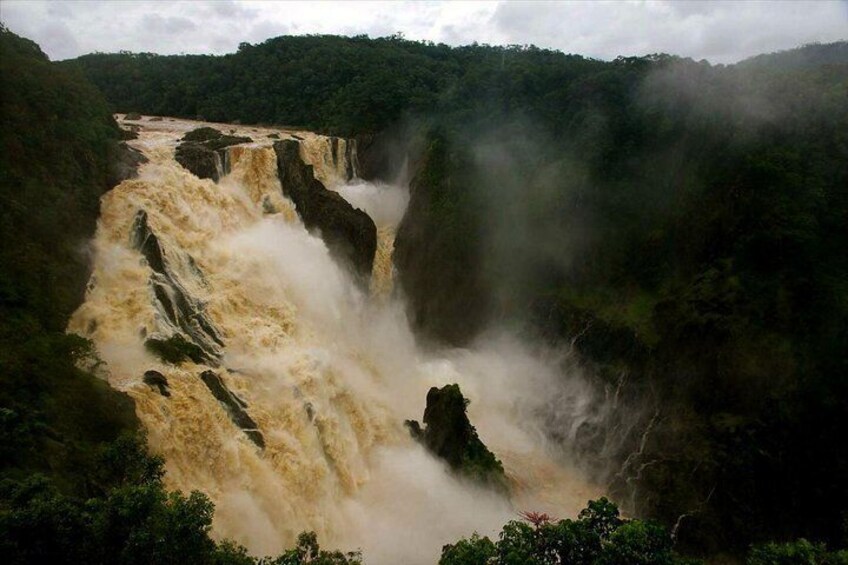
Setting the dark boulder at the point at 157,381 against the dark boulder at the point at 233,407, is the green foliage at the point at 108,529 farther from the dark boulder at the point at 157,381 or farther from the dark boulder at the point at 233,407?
the dark boulder at the point at 233,407

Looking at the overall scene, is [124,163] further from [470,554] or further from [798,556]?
[798,556]

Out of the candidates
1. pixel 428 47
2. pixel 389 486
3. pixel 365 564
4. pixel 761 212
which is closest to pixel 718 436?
pixel 761 212

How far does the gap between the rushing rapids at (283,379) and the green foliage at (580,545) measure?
23.6ft

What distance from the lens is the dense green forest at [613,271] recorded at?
1266 cm

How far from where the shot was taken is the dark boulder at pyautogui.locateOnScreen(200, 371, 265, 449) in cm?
1686

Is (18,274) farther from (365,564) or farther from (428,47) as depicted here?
(428,47)

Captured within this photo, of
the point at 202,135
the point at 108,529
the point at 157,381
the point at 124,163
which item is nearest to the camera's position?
the point at 108,529

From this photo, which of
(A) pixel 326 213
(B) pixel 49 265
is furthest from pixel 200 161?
(B) pixel 49 265

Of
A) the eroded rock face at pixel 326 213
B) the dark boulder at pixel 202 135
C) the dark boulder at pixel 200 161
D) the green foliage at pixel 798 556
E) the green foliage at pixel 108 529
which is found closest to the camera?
the green foliage at pixel 108 529

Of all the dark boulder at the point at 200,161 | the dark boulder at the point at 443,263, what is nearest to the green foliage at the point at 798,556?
the dark boulder at the point at 443,263

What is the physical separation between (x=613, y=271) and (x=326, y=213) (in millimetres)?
14004

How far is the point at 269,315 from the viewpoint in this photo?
2170 cm

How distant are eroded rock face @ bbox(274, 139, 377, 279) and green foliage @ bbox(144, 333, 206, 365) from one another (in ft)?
38.4

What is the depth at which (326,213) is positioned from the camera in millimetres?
29016
